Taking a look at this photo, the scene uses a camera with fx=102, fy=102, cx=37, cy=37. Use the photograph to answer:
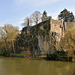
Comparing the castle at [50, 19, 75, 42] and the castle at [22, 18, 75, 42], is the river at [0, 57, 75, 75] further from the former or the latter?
the castle at [50, 19, 75, 42]

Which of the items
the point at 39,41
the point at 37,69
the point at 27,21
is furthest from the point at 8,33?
the point at 37,69

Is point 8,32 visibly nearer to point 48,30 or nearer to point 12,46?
point 12,46

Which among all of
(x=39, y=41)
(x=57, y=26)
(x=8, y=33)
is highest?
(x=57, y=26)

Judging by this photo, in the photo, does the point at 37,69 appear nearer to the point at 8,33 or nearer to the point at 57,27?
the point at 8,33

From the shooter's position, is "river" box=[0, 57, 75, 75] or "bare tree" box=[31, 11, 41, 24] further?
"bare tree" box=[31, 11, 41, 24]

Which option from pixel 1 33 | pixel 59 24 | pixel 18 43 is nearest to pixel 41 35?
pixel 59 24

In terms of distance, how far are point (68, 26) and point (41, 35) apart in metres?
12.2

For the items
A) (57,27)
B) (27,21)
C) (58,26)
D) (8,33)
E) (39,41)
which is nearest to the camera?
(39,41)

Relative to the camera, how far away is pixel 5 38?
38031 millimetres

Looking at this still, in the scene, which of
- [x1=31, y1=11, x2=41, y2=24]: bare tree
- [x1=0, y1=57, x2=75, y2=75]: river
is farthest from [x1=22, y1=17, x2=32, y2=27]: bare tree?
[x1=0, y1=57, x2=75, y2=75]: river

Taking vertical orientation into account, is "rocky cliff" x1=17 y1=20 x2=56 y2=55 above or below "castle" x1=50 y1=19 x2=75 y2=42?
below

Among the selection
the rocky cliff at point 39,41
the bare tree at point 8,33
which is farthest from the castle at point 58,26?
the bare tree at point 8,33

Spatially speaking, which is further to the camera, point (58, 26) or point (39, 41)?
point (58, 26)

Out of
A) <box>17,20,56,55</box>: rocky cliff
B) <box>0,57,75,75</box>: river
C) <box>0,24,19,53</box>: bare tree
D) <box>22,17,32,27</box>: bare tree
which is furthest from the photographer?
<box>22,17,32,27</box>: bare tree
